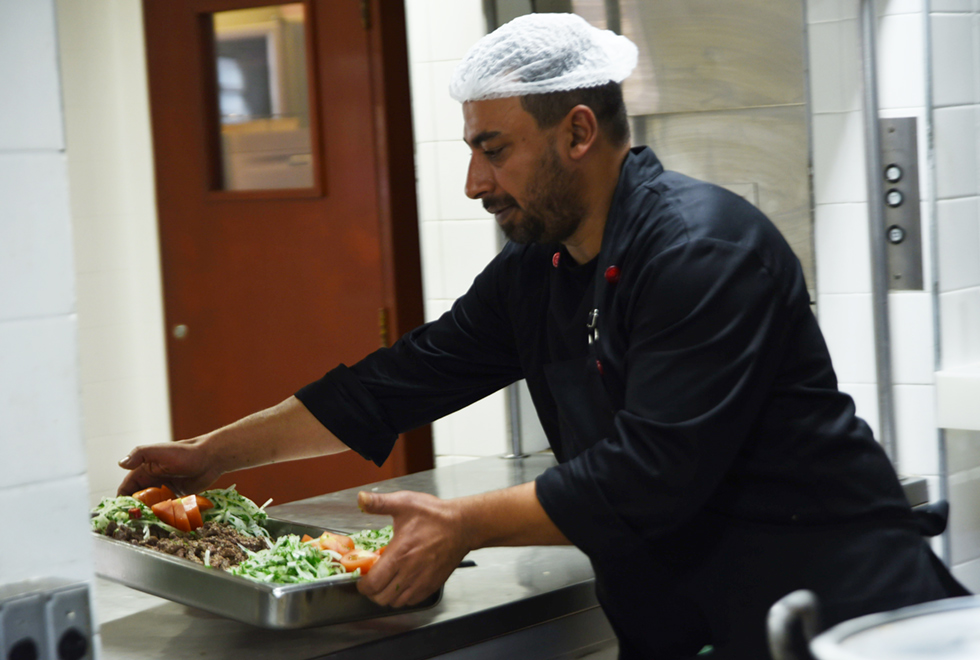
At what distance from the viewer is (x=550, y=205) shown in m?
1.54

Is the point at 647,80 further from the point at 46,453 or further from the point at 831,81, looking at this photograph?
the point at 46,453

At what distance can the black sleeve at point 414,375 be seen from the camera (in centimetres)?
185

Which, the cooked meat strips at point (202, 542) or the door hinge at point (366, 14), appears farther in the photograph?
the door hinge at point (366, 14)

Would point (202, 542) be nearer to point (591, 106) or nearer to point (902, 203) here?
point (591, 106)

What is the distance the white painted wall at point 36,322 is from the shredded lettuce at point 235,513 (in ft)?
1.90

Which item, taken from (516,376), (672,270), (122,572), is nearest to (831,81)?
(516,376)

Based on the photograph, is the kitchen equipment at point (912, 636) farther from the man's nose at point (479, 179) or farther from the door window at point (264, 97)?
the door window at point (264, 97)

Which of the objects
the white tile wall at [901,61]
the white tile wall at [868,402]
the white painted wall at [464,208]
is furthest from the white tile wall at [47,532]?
the white tile wall at [901,61]

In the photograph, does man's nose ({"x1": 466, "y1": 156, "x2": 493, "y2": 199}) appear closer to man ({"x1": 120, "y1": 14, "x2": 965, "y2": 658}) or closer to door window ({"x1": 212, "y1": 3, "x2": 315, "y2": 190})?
man ({"x1": 120, "y1": 14, "x2": 965, "y2": 658})

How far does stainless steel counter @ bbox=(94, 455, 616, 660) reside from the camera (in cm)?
144

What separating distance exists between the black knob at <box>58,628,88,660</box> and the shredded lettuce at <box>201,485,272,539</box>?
586 mm

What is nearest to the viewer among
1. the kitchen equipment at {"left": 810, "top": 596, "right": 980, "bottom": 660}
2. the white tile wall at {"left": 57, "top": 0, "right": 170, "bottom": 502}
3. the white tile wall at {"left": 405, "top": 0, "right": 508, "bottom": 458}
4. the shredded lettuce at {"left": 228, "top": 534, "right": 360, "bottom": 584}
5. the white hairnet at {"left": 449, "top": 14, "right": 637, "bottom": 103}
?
the kitchen equipment at {"left": 810, "top": 596, "right": 980, "bottom": 660}

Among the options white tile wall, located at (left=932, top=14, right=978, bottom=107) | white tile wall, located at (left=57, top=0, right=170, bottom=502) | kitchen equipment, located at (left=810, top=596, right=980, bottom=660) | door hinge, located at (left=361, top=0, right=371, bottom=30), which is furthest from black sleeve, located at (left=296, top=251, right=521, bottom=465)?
white tile wall, located at (left=57, top=0, right=170, bottom=502)

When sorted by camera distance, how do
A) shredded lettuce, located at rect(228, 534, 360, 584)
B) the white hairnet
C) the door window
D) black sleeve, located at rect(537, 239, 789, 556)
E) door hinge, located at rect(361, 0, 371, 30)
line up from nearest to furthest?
black sleeve, located at rect(537, 239, 789, 556), shredded lettuce, located at rect(228, 534, 360, 584), the white hairnet, door hinge, located at rect(361, 0, 371, 30), the door window
